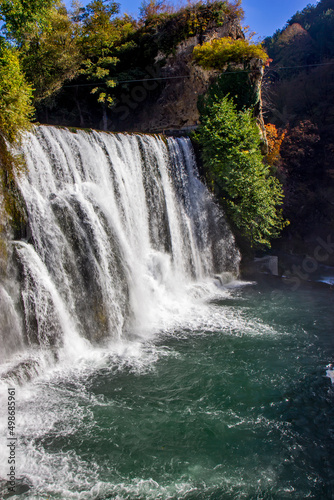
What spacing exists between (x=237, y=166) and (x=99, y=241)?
7.24 m

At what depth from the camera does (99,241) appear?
29.7 ft

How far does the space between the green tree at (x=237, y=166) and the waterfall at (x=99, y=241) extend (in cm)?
137

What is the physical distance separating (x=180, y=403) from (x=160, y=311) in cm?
430

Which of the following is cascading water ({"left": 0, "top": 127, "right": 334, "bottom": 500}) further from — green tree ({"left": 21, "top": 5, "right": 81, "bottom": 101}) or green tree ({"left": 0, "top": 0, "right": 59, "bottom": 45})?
green tree ({"left": 21, "top": 5, "right": 81, "bottom": 101})

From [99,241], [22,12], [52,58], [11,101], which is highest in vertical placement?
[52,58]

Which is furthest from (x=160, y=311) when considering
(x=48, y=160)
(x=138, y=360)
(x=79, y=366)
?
(x=48, y=160)

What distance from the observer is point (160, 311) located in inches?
412

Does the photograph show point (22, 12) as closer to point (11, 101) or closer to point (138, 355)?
point (11, 101)

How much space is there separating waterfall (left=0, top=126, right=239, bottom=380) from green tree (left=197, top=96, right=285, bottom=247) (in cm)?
137

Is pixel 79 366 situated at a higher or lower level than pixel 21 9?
lower

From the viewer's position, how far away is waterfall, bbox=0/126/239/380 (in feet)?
25.3

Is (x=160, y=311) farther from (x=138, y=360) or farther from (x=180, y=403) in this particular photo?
(x=180, y=403)

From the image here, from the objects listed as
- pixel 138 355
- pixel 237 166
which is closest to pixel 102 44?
pixel 237 166

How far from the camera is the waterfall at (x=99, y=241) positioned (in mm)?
7703
